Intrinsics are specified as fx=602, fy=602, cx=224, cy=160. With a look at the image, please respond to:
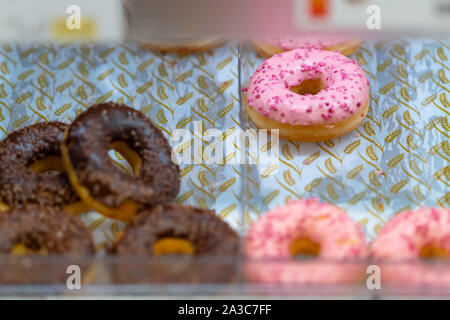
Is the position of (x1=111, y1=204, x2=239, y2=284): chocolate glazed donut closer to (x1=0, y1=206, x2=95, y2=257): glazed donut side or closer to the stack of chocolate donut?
the stack of chocolate donut

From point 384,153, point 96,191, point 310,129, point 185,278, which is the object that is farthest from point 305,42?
point 185,278

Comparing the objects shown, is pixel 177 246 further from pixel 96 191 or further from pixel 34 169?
pixel 34 169

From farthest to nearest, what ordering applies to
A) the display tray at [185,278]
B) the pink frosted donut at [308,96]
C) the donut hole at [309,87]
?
the donut hole at [309,87]
the pink frosted donut at [308,96]
the display tray at [185,278]

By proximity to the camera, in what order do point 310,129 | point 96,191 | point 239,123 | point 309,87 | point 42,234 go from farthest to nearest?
1. point 309,87
2. point 239,123
3. point 310,129
4. point 96,191
5. point 42,234

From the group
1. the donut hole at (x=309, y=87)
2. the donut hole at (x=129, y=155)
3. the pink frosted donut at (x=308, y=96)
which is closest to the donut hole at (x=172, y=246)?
the donut hole at (x=129, y=155)

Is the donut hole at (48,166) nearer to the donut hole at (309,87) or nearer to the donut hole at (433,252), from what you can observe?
the donut hole at (309,87)

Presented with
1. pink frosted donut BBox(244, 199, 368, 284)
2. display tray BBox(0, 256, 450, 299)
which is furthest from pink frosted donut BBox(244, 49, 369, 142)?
display tray BBox(0, 256, 450, 299)

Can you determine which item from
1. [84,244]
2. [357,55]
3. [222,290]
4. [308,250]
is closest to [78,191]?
[84,244]
